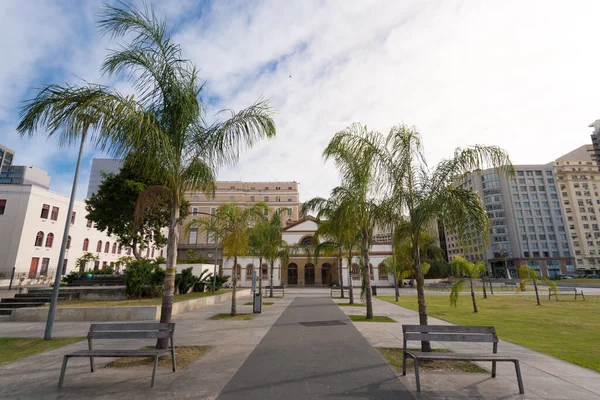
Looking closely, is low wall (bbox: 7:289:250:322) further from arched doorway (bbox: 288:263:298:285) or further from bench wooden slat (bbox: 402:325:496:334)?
arched doorway (bbox: 288:263:298:285)

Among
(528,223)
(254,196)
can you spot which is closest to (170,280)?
(254,196)

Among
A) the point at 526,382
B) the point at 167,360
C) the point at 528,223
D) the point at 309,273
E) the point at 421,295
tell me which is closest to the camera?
the point at 526,382

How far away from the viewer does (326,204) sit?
17.5 metres

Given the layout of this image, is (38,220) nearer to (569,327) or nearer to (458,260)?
(458,260)

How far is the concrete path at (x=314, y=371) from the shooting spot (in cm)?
449

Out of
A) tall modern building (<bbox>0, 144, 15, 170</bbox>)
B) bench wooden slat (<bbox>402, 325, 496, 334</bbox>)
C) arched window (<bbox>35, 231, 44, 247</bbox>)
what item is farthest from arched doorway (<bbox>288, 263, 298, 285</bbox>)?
tall modern building (<bbox>0, 144, 15, 170</bbox>)

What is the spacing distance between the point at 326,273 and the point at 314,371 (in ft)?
136

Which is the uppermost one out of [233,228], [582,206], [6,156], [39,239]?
[6,156]

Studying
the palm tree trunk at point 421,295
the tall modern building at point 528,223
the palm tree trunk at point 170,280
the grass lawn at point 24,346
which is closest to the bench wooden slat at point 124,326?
the palm tree trunk at point 170,280

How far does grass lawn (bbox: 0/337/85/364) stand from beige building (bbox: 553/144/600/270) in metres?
109

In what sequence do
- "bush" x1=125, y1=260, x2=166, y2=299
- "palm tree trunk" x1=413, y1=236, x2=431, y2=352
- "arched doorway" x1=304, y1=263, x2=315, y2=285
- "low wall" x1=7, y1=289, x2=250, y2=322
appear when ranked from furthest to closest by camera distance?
"arched doorway" x1=304, y1=263, x2=315, y2=285 → "bush" x1=125, y1=260, x2=166, y2=299 → "low wall" x1=7, y1=289, x2=250, y2=322 → "palm tree trunk" x1=413, y1=236, x2=431, y2=352

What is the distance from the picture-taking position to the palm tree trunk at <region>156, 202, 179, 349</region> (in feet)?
21.9

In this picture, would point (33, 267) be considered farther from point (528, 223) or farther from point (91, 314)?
point (528, 223)

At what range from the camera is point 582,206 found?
87750mm
